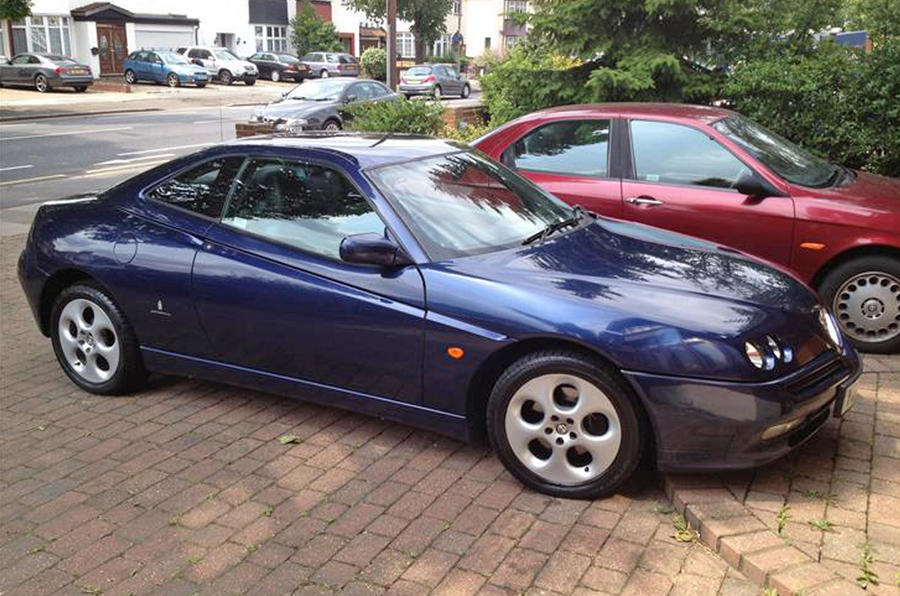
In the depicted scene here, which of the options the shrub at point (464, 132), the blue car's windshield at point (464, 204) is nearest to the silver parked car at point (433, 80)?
the shrub at point (464, 132)

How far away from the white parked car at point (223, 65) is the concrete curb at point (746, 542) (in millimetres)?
43703

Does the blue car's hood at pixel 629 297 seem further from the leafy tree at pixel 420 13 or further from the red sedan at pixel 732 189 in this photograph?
the leafy tree at pixel 420 13

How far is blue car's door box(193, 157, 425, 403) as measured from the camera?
388 cm

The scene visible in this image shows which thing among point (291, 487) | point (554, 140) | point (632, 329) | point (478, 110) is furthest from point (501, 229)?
point (478, 110)

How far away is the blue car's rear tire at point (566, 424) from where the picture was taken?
345cm

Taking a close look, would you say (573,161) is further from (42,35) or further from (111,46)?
(111,46)

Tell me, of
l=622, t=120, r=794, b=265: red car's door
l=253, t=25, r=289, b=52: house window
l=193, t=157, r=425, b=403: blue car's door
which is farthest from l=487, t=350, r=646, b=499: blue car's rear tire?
l=253, t=25, r=289, b=52: house window

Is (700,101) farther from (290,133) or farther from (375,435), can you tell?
(375,435)

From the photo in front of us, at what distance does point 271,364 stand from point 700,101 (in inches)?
298

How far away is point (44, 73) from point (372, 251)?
35.9m

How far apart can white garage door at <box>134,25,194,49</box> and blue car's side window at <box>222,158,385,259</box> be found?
155 ft

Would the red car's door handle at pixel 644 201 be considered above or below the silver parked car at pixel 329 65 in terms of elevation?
below

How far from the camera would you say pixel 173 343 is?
4.57 meters

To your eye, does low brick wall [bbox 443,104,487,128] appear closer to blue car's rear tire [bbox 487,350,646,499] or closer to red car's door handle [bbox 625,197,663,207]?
red car's door handle [bbox 625,197,663,207]
